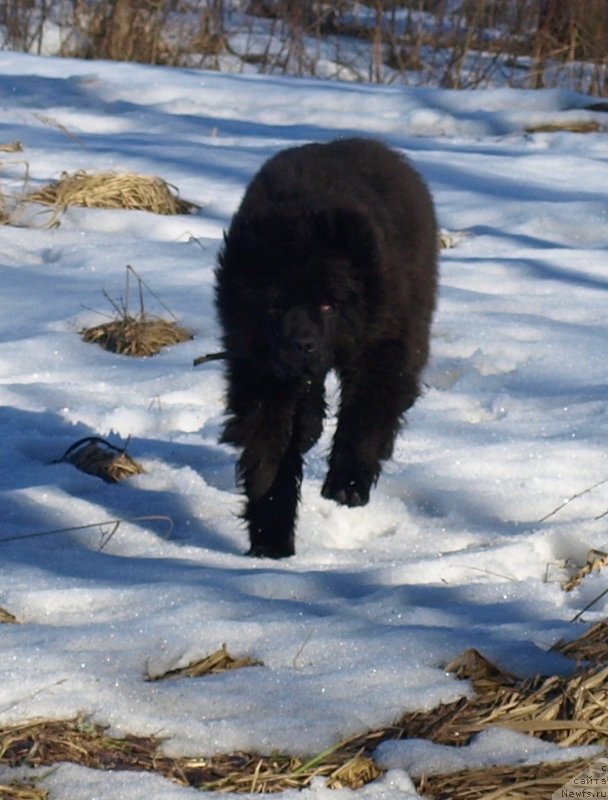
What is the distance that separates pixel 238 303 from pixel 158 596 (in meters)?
1.12

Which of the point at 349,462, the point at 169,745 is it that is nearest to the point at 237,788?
the point at 169,745

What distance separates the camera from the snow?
2.69 metres

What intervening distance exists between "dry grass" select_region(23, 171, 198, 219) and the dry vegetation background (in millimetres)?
6325

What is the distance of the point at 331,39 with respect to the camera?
16.3 m

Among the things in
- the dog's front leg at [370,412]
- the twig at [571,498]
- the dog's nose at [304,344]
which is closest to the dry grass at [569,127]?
the twig at [571,498]

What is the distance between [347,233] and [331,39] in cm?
1294

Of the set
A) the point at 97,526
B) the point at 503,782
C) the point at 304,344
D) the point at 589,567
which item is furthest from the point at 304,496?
the point at 503,782

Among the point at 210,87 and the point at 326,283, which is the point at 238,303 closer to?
the point at 326,283

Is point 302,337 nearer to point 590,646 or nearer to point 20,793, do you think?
point 590,646

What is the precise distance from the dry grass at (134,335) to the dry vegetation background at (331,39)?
327 inches

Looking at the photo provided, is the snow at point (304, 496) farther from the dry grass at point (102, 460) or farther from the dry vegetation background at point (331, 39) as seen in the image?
the dry vegetation background at point (331, 39)

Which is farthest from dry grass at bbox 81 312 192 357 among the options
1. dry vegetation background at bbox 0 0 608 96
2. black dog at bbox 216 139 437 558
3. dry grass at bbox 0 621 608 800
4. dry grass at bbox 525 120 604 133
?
dry vegetation background at bbox 0 0 608 96

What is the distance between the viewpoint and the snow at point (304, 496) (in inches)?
106

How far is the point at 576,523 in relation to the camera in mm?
4129
